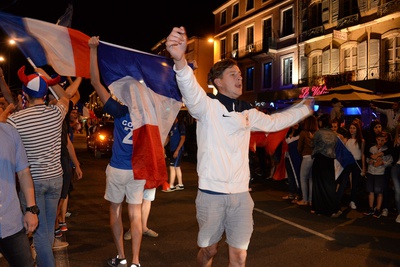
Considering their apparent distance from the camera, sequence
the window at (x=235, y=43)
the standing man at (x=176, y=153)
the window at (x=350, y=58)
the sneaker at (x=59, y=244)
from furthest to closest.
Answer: the window at (x=235, y=43), the window at (x=350, y=58), the standing man at (x=176, y=153), the sneaker at (x=59, y=244)

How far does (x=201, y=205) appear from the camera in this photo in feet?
11.0

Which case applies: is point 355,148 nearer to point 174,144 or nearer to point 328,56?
point 174,144

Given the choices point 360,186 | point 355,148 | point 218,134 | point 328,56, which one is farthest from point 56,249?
point 328,56

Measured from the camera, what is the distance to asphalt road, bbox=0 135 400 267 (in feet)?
16.3

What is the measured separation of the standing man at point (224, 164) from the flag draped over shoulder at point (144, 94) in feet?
3.74

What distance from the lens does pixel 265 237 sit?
5.96 meters

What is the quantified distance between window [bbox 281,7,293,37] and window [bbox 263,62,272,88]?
293cm

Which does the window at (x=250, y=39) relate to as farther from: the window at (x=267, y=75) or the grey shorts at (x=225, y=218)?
the grey shorts at (x=225, y=218)

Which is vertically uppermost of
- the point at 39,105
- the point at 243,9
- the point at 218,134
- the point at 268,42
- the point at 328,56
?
the point at 243,9

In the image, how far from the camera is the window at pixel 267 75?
30609 millimetres

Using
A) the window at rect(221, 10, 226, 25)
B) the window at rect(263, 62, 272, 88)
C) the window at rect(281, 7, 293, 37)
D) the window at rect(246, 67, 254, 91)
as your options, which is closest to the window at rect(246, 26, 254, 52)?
the window at rect(246, 67, 254, 91)

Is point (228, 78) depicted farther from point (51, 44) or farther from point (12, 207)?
point (51, 44)

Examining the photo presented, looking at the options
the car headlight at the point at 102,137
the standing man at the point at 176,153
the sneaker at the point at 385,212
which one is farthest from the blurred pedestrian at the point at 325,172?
the car headlight at the point at 102,137

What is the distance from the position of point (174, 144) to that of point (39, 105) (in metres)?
6.78
